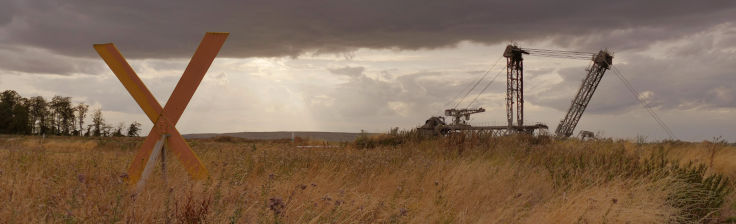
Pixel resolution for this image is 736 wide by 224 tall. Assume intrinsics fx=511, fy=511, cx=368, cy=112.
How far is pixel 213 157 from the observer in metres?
10.9

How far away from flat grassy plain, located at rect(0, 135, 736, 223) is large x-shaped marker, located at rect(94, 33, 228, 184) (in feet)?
1.10

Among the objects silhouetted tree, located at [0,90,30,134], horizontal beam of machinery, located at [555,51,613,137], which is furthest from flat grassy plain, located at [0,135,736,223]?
silhouetted tree, located at [0,90,30,134]

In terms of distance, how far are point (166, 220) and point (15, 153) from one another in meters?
8.16

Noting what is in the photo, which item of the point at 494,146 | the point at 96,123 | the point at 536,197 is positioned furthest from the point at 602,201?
the point at 96,123

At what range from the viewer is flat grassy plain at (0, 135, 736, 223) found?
16.6 ft

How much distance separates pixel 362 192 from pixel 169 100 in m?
3.06

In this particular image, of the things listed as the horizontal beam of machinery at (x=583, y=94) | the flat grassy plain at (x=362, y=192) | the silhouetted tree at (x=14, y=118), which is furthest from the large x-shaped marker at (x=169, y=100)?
the silhouetted tree at (x=14, y=118)

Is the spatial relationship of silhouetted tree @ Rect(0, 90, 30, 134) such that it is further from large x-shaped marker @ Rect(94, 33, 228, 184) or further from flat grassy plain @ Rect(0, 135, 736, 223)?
large x-shaped marker @ Rect(94, 33, 228, 184)

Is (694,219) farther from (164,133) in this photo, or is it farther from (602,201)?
(164,133)

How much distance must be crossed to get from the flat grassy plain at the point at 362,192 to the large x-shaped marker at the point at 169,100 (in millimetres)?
336

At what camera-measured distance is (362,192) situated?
773 centimetres

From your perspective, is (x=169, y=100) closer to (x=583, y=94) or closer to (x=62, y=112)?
(x=583, y=94)

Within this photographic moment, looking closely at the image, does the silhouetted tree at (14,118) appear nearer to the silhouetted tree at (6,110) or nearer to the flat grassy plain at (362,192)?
the silhouetted tree at (6,110)

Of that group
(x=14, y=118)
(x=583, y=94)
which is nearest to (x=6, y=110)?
(x=14, y=118)
